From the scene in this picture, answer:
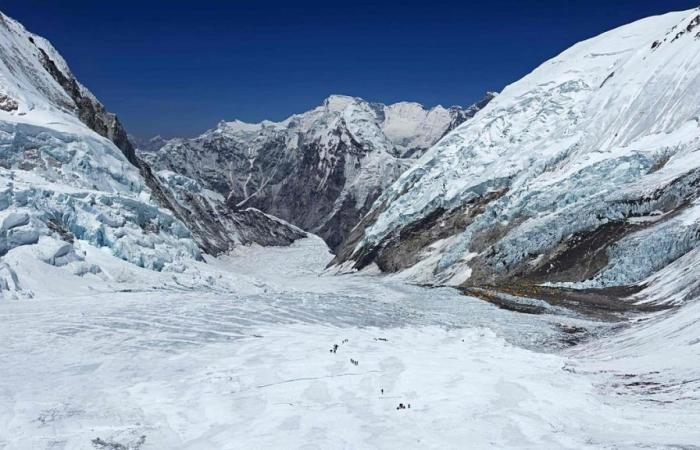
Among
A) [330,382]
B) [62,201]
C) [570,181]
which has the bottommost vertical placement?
[330,382]

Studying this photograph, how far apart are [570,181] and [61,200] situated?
57.2 m

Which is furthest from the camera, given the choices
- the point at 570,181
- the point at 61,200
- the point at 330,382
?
the point at 570,181

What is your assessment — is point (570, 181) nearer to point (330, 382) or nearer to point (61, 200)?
point (61, 200)

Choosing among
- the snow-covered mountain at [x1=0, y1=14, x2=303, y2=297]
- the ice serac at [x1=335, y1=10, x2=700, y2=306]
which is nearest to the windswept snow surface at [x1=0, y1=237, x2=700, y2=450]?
the snow-covered mountain at [x1=0, y1=14, x2=303, y2=297]

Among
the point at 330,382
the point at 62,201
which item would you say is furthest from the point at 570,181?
the point at 330,382

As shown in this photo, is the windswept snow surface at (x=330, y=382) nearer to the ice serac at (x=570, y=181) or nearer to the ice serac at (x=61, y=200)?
the ice serac at (x=61, y=200)

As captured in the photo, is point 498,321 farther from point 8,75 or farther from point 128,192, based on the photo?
point 8,75

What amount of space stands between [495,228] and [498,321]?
53.6 meters

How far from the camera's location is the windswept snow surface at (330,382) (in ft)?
43.2

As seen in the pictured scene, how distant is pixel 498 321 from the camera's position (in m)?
30.6

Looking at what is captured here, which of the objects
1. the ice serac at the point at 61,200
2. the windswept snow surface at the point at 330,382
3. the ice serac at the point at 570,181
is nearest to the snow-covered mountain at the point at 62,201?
the ice serac at the point at 61,200

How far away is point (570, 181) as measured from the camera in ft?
248

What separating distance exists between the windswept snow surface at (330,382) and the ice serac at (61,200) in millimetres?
20028

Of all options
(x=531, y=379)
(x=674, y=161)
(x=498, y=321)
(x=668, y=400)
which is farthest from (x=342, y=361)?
(x=674, y=161)
